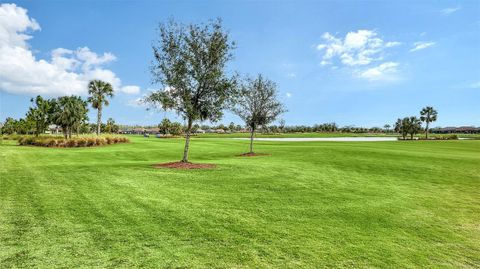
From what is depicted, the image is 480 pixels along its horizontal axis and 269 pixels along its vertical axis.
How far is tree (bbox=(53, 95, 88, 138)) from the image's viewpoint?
2745 inches

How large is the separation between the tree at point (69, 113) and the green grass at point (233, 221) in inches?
2229

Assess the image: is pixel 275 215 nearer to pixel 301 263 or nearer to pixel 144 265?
pixel 301 263

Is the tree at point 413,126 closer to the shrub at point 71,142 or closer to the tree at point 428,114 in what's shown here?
the tree at point 428,114

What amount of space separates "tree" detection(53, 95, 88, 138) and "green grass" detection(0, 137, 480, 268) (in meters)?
56.6

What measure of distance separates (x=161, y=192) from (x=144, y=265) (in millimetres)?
7250

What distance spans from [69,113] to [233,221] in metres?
70.7

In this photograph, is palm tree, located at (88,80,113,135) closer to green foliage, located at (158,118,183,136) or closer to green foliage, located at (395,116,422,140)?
green foliage, located at (158,118,183,136)

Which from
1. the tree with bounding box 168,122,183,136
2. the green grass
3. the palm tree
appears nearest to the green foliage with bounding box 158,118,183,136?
the tree with bounding box 168,122,183,136

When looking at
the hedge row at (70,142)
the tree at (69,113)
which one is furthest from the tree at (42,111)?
the hedge row at (70,142)

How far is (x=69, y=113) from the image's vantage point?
230 ft

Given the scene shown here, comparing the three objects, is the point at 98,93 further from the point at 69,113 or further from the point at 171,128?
the point at 171,128

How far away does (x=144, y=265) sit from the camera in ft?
22.5

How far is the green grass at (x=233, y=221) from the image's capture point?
7.39m

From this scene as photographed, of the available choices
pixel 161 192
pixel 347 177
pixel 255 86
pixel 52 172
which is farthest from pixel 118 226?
pixel 255 86
